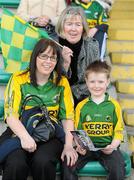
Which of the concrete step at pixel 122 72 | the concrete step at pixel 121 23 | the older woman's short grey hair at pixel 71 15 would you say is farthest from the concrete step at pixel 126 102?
the concrete step at pixel 121 23

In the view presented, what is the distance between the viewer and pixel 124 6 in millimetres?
4977

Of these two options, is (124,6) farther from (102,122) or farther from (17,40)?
(102,122)

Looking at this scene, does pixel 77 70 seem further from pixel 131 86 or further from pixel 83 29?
pixel 131 86

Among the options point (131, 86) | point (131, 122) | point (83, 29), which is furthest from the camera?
point (131, 86)

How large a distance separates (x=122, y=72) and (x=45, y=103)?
4.22 feet

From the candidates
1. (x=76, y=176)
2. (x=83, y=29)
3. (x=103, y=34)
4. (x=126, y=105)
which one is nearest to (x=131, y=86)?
(x=126, y=105)

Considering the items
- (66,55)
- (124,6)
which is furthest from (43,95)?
(124,6)

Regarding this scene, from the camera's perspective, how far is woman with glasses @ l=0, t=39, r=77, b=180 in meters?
2.48

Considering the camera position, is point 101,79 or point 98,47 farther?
point 98,47

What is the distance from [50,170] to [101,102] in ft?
1.93

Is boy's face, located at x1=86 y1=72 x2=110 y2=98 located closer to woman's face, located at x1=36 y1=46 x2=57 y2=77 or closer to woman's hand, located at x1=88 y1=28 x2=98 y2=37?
woman's face, located at x1=36 y1=46 x2=57 y2=77

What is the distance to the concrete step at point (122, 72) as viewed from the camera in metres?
3.82

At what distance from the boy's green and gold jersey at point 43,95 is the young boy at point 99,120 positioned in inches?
4.0

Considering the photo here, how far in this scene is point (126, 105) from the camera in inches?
141
